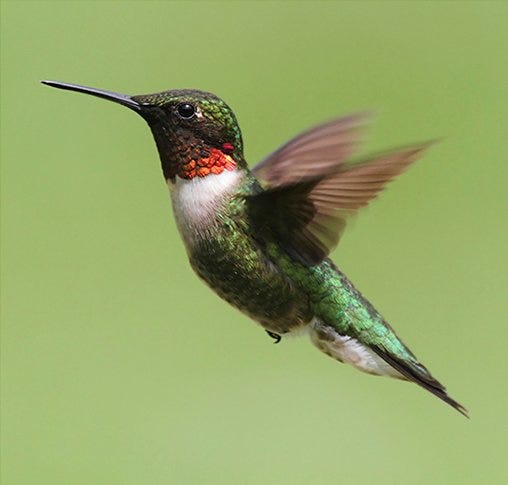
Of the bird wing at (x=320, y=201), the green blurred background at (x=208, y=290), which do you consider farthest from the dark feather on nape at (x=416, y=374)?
the green blurred background at (x=208, y=290)

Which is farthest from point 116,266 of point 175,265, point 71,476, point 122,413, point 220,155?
point 220,155

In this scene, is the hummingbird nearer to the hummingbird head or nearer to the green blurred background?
the hummingbird head

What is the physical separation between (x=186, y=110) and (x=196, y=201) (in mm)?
159

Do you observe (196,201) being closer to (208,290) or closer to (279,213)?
(279,213)

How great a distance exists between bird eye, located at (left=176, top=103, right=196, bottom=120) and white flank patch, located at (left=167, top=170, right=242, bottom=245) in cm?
11

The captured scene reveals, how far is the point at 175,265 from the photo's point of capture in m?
5.67

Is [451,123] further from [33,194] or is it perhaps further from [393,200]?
[33,194]

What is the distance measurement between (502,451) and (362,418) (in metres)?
0.49

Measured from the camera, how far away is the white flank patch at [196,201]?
2.13 metres

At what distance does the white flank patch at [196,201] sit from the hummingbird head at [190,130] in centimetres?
1

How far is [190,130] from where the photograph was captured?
2123 mm

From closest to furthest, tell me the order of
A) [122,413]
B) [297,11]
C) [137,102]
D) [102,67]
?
[137,102], [122,413], [102,67], [297,11]

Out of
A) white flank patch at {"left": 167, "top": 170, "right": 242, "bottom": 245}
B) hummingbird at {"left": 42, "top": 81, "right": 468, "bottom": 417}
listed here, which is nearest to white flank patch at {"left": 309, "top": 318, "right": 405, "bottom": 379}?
hummingbird at {"left": 42, "top": 81, "right": 468, "bottom": 417}

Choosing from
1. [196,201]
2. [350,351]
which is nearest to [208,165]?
[196,201]
